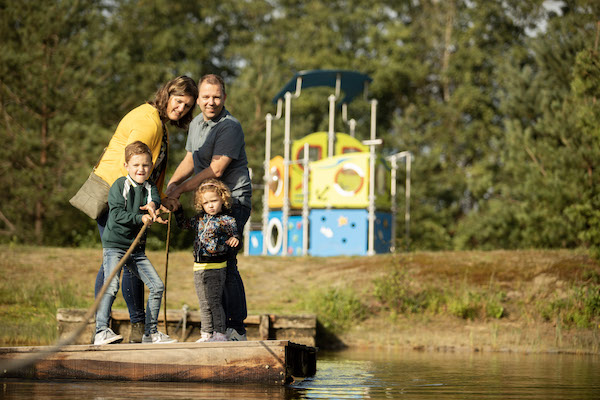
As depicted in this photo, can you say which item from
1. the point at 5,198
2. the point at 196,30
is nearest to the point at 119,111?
the point at 5,198

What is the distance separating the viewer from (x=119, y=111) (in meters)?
27.1

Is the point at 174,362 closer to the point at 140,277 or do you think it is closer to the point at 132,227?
the point at 140,277

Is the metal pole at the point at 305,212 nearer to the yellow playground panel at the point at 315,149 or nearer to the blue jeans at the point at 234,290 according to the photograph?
the yellow playground panel at the point at 315,149

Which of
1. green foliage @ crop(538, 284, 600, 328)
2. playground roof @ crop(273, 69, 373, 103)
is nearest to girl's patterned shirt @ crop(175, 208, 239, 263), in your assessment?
green foliage @ crop(538, 284, 600, 328)

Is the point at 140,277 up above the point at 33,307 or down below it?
above

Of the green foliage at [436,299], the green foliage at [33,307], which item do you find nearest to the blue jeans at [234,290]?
the green foliage at [33,307]

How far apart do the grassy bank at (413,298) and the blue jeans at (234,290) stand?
304 centimetres

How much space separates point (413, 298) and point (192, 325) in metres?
3.38

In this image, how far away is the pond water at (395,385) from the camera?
509 cm

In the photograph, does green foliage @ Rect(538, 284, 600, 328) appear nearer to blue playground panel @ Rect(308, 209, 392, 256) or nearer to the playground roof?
blue playground panel @ Rect(308, 209, 392, 256)

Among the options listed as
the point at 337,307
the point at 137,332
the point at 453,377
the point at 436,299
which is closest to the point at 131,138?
the point at 137,332

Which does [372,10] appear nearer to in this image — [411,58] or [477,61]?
[411,58]

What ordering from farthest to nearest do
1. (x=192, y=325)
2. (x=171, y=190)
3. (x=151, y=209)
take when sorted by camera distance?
Answer: 1. (x=192, y=325)
2. (x=171, y=190)
3. (x=151, y=209)

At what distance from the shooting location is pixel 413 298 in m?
11.0
